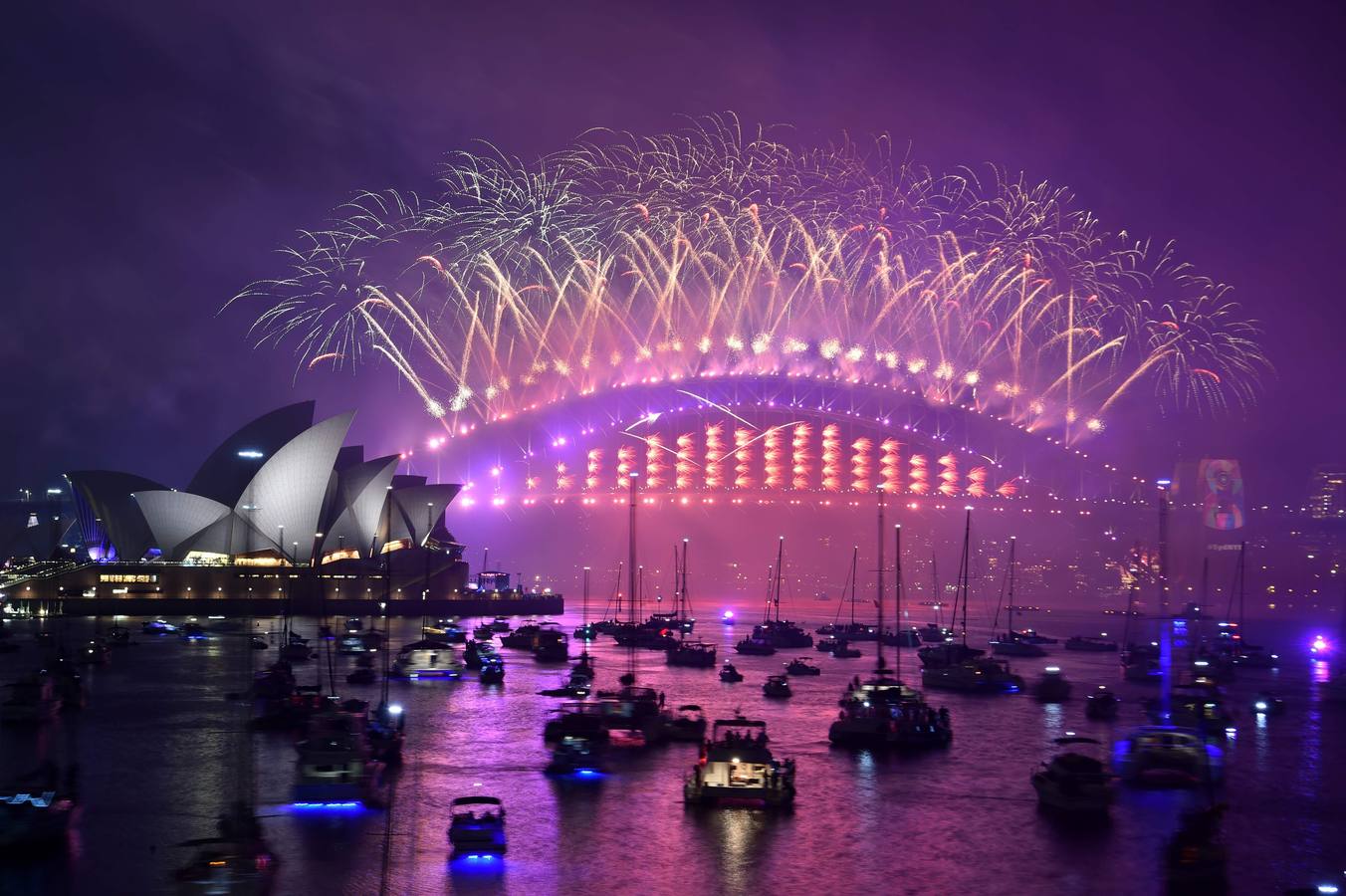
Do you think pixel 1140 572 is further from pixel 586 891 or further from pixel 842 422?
pixel 586 891

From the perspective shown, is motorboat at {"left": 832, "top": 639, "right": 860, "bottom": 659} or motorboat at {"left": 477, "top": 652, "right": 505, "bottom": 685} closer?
motorboat at {"left": 477, "top": 652, "right": 505, "bottom": 685}

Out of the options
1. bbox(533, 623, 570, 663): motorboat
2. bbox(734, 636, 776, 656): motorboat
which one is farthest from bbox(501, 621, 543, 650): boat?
bbox(734, 636, 776, 656): motorboat

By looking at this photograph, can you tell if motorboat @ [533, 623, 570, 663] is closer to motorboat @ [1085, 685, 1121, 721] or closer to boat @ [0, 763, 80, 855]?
motorboat @ [1085, 685, 1121, 721]

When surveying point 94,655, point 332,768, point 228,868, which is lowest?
point 94,655

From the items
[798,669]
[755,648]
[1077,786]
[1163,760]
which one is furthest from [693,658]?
[1077,786]

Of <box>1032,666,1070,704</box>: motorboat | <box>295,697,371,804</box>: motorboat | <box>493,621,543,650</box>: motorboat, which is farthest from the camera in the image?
<box>493,621,543,650</box>: motorboat

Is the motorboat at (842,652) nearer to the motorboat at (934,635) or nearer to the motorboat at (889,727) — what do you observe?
the motorboat at (934,635)

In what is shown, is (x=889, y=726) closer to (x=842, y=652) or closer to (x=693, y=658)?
(x=693, y=658)
